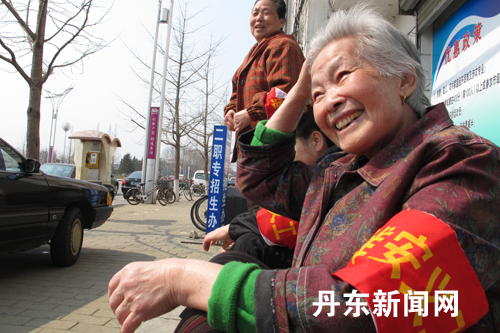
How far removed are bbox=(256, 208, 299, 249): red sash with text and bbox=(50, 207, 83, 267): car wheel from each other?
11.1 feet

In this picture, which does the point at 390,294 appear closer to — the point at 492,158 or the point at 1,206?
the point at 492,158

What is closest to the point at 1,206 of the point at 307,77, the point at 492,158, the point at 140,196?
the point at 307,77

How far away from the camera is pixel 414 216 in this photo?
777 millimetres

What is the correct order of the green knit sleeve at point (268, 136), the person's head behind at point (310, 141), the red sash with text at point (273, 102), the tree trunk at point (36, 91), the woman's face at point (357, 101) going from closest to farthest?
the woman's face at point (357, 101)
the green knit sleeve at point (268, 136)
the red sash with text at point (273, 102)
the person's head behind at point (310, 141)
the tree trunk at point (36, 91)

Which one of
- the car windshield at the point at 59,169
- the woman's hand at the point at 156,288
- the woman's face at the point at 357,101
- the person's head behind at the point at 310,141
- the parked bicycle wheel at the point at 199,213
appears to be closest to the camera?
the woman's hand at the point at 156,288

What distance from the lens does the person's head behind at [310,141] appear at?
2.07 metres

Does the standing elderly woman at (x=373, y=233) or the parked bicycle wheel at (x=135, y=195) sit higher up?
the standing elderly woman at (x=373, y=233)

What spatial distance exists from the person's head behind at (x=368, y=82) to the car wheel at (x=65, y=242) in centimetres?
413

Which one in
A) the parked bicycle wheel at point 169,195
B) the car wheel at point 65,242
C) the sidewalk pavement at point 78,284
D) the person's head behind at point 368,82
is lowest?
the sidewalk pavement at point 78,284

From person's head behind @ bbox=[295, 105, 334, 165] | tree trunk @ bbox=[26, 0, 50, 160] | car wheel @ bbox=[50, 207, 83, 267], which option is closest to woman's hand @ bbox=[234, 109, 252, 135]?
person's head behind @ bbox=[295, 105, 334, 165]

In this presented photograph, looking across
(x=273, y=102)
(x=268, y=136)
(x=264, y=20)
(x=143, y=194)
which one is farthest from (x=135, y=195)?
(x=268, y=136)

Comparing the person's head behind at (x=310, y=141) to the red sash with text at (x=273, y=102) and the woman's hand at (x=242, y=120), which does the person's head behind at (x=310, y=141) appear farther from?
the woman's hand at (x=242, y=120)

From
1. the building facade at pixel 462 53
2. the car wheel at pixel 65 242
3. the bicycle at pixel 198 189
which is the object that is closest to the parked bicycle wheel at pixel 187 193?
the bicycle at pixel 198 189

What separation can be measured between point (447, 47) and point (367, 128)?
103 inches
